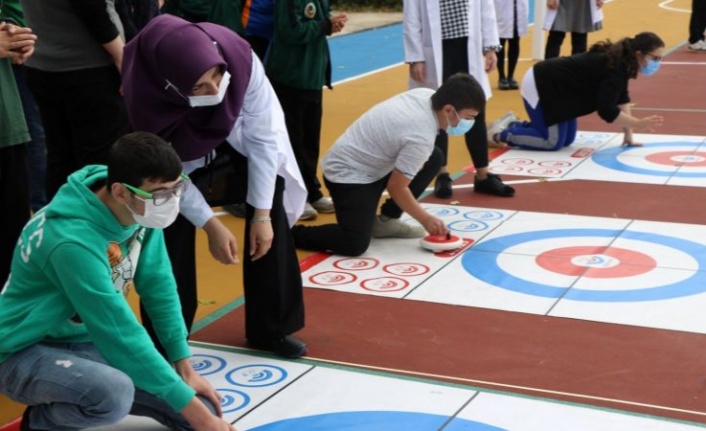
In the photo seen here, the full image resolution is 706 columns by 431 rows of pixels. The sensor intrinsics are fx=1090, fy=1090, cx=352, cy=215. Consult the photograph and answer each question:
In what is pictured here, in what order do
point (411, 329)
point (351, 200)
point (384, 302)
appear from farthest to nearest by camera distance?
1. point (351, 200)
2. point (384, 302)
3. point (411, 329)

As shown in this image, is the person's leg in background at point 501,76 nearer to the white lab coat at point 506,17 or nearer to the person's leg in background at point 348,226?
the white lab coat at point 506,17

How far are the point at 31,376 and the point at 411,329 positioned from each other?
6.09ft

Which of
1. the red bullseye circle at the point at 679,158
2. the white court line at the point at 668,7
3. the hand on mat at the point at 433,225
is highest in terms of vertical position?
the hand on mat at the point at 433,225

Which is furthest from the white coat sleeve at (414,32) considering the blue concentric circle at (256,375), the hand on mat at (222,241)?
the hand on mat at (222,241)

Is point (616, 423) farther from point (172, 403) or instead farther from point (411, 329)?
point (172, 403)

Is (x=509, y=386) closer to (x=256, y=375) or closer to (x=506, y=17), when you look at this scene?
(x=256, y=375)

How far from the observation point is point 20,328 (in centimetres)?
335

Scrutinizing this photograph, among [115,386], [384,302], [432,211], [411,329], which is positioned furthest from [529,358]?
[432,211]

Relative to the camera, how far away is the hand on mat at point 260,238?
13.5ft

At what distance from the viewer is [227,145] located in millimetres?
4180

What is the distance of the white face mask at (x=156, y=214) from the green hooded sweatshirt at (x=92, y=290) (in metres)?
0.09

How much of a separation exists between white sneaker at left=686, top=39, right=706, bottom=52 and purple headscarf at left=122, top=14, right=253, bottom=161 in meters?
10.5

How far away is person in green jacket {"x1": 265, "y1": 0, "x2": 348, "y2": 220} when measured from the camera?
6305 mm

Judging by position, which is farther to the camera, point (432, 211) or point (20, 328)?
point (432, 211)
